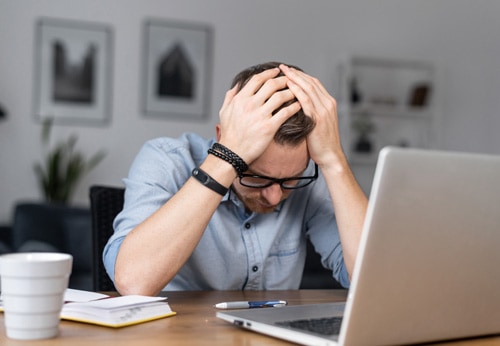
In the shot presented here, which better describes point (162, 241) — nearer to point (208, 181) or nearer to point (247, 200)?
point (208, 181)

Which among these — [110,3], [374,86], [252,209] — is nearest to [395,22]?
[374,86]

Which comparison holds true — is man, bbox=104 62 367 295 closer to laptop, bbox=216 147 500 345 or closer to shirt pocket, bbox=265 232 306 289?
shirt pocket, bbox=265 232 306 289

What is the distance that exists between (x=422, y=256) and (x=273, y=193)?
63 cm

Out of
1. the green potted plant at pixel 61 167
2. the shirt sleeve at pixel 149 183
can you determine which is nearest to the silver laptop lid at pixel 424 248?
the shirt sleeve at pixel 149 183

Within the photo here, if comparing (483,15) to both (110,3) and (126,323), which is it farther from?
(126,323)

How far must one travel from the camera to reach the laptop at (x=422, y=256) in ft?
2.55

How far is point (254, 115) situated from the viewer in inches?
51.4

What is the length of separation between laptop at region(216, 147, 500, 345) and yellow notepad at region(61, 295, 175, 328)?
18cm

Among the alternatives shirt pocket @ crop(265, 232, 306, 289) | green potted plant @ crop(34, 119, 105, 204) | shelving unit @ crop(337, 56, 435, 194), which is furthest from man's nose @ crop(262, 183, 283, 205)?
shelving unit @ crop(337, 56, 435, 194)

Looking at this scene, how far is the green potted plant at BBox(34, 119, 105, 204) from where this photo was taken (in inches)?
170

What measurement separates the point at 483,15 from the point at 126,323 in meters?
5.03

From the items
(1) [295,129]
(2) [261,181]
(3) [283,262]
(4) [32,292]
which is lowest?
(3) [283,262]

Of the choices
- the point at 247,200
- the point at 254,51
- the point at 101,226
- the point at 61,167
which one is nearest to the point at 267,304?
the point at 247,200

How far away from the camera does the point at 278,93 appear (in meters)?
1.33
